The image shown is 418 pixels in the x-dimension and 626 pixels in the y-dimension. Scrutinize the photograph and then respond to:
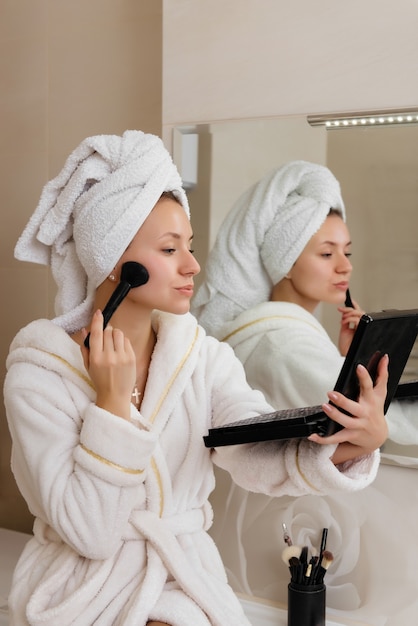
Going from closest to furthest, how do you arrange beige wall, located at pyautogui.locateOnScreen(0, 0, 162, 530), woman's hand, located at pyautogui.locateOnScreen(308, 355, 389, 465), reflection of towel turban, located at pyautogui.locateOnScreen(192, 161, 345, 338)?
woman's hand, located at pyautogui.locateOnScreen(308, 355, 389, 465) → reflection of towel turban, located at pyautogui.locateOnScreen(192, 161, 345, 338) → beige wall, located at pyautogui.locateOnScreen(0, 0, 162, 530)

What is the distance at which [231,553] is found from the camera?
1.62 metres

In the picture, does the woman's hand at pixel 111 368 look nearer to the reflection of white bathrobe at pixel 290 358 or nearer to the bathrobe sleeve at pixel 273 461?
the bathrobe sleeve at pixel 273 461

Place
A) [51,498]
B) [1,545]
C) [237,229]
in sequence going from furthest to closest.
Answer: [1,545]
[237,229]
[51,498]

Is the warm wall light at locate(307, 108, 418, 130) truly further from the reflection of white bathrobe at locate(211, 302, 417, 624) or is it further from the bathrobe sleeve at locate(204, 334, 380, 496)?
the bathrobe sleeve at locate(204, 334, 380, 496)

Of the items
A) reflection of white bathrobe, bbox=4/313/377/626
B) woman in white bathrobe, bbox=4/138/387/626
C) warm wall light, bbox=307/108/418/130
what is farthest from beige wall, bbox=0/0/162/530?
reflection of white bathrobe, bbox=4/313/377/626

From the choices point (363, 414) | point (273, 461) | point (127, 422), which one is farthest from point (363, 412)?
point (127, 422)

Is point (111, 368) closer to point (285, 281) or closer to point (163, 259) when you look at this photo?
point (163, 259)

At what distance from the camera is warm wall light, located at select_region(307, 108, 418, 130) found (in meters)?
1.37

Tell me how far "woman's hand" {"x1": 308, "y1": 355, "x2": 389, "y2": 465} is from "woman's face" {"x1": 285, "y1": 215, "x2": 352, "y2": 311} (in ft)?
1.21

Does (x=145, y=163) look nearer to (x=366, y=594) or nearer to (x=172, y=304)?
(x=172, y=304)

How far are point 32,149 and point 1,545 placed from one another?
0.97 metres

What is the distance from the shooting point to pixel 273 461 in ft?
3.93

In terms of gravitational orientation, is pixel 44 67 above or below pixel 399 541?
above

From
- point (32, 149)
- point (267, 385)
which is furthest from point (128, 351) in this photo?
point (32, 149)
